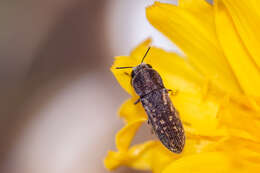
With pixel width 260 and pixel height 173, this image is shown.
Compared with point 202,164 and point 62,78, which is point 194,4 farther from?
point 62,78

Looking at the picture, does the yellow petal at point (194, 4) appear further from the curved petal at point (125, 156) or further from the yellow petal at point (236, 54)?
the curved petal at point (125, 156)

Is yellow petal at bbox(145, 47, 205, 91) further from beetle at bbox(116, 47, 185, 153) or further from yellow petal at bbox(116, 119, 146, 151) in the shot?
yellow petal at bbox(116, 119, 146, 151)

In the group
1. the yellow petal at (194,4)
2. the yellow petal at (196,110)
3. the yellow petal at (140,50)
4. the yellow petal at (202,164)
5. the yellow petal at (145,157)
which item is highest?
the yellow petal at (194,4)

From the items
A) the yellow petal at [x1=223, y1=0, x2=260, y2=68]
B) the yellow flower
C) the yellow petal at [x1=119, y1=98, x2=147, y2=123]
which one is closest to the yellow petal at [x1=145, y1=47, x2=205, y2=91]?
the yellow flower

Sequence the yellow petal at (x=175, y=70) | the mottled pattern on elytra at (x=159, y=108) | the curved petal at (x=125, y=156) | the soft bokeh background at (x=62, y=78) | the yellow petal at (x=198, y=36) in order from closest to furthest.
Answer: the mottled pattern on elytra at (x=159, y=108)
the yellow petal at (x=198, y=36)
the yellow petal at (x=175, y=70)
the curved petal at (x=125, y=156)
the soft bokeh background at (x=62, y=78)

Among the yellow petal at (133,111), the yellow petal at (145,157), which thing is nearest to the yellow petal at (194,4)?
the yellow petal at (133,111)

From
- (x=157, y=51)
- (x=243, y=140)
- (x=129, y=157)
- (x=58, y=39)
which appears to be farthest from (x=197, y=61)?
(x=58, y=39)

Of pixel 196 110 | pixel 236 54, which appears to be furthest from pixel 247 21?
pixel 196 110
